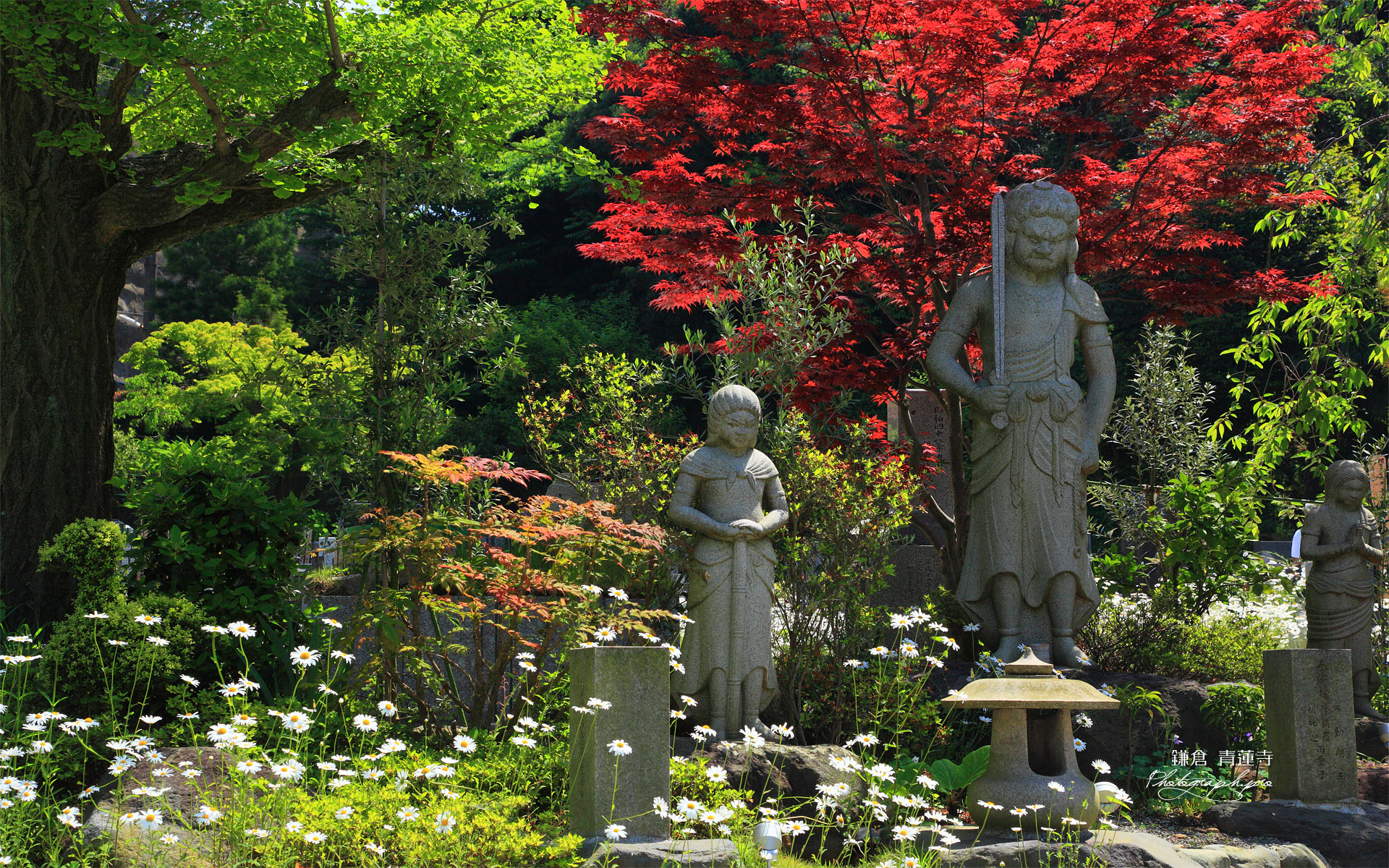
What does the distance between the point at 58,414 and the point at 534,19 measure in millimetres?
4679

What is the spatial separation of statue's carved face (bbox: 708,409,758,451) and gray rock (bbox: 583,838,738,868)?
2425mm

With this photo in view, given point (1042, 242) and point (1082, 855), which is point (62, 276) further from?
point (1082, 855)

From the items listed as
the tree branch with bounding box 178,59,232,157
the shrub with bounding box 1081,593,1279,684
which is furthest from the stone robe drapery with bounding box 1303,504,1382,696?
the tree branch with bounding box 178,59,232,157

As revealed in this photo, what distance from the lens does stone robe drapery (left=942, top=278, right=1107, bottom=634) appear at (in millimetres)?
6258

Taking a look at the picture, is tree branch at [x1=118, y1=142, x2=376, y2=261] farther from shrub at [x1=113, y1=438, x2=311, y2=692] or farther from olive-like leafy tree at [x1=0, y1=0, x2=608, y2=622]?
shrub at [x1=113, y1=438, x2=311, y2=692]

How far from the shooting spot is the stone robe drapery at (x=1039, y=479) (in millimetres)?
6258

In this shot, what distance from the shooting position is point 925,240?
26.3ft

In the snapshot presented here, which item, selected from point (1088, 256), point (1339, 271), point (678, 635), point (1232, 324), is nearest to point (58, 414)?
point (678, 635)

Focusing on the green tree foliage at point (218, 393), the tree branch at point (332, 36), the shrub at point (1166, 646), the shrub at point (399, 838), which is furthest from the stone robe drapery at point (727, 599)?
the green tree foliage at point (218, 393)

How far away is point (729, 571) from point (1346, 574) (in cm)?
462

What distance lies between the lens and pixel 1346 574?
7.45 metres

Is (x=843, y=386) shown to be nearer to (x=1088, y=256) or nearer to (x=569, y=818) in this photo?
(x=1088, y=256)

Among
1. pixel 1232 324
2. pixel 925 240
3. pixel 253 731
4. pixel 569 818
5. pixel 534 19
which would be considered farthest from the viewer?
pixel 1232 324

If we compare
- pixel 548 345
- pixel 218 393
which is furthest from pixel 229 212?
pixel 548 345
